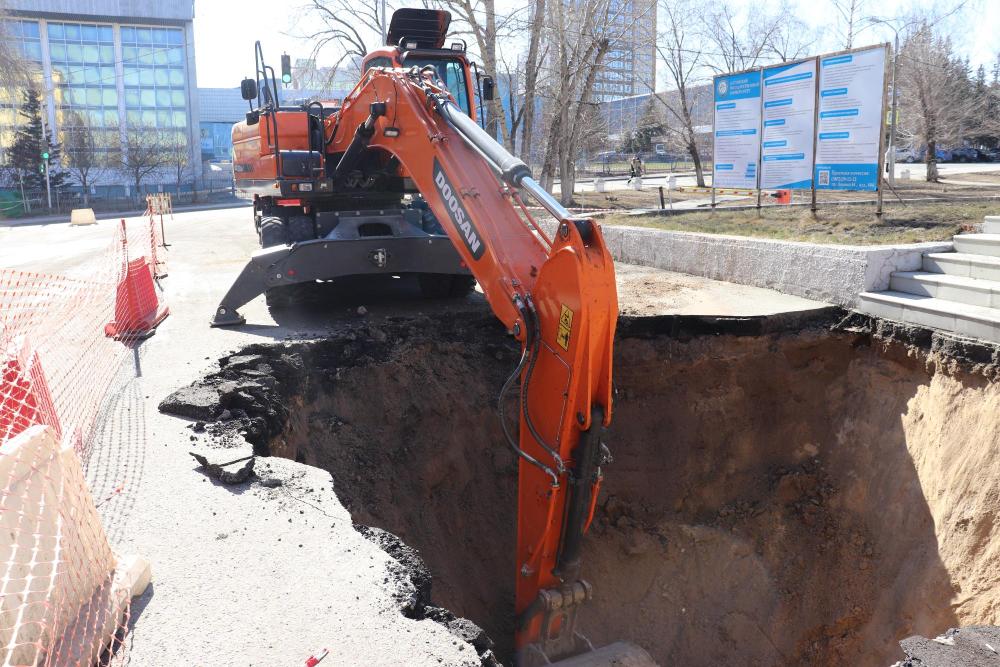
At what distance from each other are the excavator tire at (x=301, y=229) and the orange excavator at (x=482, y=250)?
0.06 ft

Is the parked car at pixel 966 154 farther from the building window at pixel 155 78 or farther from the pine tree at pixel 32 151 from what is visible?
the pine tree at pixel 32 151

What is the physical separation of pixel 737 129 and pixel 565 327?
29.5ft

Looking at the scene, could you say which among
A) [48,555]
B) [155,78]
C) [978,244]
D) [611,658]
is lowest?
[611,658]

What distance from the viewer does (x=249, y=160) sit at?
403 inches

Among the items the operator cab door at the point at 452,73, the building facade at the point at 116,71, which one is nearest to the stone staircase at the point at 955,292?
the operator cab door at the point at 452,73

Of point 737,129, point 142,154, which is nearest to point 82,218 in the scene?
point 142,154

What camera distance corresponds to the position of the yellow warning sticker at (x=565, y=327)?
4.62 metres

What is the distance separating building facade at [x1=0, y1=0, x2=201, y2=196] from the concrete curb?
49347 mm

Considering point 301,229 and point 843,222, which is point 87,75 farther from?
point 843,222

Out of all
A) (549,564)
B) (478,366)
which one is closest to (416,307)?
(478,366)

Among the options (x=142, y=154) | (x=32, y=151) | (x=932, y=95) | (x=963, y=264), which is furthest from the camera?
(x=142, y=154)

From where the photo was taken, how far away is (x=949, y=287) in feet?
24.0

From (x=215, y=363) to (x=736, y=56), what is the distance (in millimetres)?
30412

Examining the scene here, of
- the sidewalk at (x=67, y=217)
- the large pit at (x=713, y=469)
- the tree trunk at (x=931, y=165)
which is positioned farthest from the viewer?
the sidewalk at (x=67, y=217)
